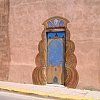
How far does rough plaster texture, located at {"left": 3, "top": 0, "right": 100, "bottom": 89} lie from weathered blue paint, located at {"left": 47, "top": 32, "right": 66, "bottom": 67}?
564 millimetres

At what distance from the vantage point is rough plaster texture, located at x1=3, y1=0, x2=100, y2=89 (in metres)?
10.1

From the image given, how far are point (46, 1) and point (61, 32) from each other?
1606mm

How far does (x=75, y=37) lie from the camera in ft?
34.6

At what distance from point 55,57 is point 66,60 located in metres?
0.61

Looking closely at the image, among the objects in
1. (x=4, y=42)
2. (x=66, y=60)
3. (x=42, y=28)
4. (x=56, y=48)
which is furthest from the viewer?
(x=4, y=42)

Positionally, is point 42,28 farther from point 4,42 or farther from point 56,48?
point 4,42

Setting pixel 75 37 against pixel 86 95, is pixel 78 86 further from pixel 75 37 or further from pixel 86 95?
pixel 75 37

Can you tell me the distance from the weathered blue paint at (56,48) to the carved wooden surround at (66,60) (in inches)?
7.5

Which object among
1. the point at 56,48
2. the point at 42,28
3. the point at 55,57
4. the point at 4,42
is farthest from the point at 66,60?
the point at 4,42

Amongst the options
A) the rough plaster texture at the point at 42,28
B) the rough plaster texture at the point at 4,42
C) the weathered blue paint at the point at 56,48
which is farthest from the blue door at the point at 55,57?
the rough plaster texture at the point at 4,42

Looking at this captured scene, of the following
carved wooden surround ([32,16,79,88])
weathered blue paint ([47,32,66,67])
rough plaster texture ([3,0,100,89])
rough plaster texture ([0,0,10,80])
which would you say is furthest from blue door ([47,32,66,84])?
rough plaster texture ([0,0,10,80])

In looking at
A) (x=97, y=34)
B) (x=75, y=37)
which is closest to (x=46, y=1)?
(x=75, y=37)

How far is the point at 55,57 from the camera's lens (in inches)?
441

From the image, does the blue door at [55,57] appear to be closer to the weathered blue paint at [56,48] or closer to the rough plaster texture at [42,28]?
the weathered blue paint at [56,48]
